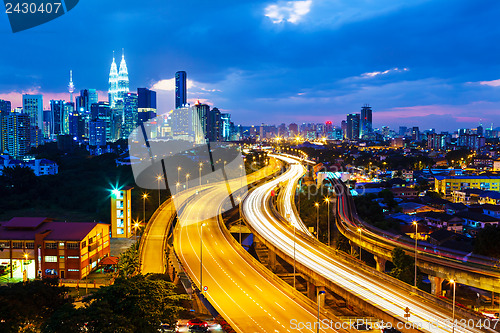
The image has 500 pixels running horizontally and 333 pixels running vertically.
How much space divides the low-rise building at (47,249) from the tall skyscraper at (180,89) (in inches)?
4781

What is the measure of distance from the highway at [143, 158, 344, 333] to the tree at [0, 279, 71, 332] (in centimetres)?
487

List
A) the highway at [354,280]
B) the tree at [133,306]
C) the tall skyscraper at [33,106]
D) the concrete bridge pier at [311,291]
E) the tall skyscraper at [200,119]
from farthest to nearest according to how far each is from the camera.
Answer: the tall skyscraper at [33,106]
the tall skyscraper at [200,119]
the concrete bridge pier at [311,291]
the highway at [354,280]
the tree at [133,306]

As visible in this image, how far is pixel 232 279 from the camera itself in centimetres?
1530

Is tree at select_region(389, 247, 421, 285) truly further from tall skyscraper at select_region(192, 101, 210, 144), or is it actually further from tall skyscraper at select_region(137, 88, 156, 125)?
tall skyscraper at select_region(137, 88, 156, 125)

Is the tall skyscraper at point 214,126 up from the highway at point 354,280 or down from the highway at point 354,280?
up

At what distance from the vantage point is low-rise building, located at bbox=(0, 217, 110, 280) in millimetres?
18483

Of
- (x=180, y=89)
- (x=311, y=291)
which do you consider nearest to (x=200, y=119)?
(x=180, y=89)

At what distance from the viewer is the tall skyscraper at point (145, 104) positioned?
5448 inches

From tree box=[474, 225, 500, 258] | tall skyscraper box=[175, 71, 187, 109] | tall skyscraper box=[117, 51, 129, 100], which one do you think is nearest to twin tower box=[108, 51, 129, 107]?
tall skyscraper box=[117, 51, 129, 100]

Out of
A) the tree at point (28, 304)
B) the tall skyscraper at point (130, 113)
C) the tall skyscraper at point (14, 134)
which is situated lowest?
the tree at point (28, 304)

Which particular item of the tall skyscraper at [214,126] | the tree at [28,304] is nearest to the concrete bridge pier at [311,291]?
the tree at [28,304]

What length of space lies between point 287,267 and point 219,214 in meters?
7.05

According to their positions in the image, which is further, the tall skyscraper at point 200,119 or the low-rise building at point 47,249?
the tall skyscraper at point 200,119

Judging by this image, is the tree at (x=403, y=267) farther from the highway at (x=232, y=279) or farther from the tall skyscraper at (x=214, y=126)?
the tall skyscraper at (x=214, y=126)
